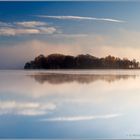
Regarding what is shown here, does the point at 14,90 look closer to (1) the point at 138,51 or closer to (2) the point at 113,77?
(2) the point at 113,77

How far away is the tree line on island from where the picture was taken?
231cm

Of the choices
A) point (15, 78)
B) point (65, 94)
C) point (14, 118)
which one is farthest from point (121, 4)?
point (14, 118)

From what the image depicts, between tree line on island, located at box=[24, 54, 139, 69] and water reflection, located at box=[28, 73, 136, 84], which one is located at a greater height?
tree line on island, located at box=[24, 54, 139, 69]

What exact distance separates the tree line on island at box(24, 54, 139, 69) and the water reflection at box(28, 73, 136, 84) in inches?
2.3

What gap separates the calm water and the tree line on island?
0.05 m

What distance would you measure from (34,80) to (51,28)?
0.33 m

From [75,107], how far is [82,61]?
28 cm

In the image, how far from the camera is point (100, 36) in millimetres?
2307

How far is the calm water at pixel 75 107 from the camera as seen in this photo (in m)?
2.25

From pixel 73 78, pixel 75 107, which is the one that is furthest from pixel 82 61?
pixel 75 107

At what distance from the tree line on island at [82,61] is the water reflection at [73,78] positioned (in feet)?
0.19

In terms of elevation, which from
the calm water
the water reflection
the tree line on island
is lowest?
the calm water

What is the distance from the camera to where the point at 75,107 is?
7.42 feet

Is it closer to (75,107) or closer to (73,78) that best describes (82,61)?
(73,78)
